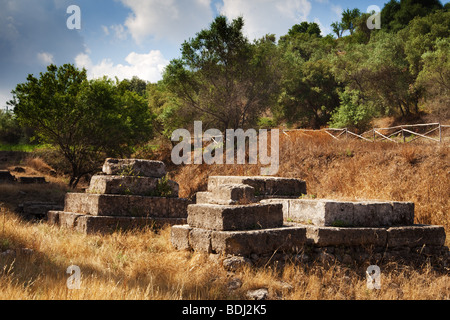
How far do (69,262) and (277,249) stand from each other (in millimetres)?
3123

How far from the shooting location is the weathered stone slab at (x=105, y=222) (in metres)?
8.09

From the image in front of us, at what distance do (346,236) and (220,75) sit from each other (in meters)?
19.2

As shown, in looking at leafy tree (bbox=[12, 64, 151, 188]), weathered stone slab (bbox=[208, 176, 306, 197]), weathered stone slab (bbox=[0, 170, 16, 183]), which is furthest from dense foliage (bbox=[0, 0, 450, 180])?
weathered stone slab (bbox=[208, 176, 306, 197])

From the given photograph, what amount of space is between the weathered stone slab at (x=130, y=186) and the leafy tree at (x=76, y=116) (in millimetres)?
10219

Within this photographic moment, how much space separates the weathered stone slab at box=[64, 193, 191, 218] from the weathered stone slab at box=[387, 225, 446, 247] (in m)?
4.77

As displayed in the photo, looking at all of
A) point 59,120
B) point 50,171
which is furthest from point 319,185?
point 50,171

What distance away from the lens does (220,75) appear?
959 inches

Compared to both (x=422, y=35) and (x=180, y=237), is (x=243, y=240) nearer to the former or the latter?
(x=180, y=237)

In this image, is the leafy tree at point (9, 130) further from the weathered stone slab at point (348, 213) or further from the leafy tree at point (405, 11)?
the leafy tree at point (405, 11)

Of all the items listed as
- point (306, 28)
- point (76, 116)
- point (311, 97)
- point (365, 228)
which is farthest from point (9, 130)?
point (306, 28)

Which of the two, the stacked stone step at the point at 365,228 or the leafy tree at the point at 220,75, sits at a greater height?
the leafy tree at the point at 220,75

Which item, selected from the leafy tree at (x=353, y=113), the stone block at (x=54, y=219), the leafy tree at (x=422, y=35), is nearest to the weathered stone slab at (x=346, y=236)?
the stone block at (x=54, y=219)

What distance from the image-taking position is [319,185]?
1350 centimetres
